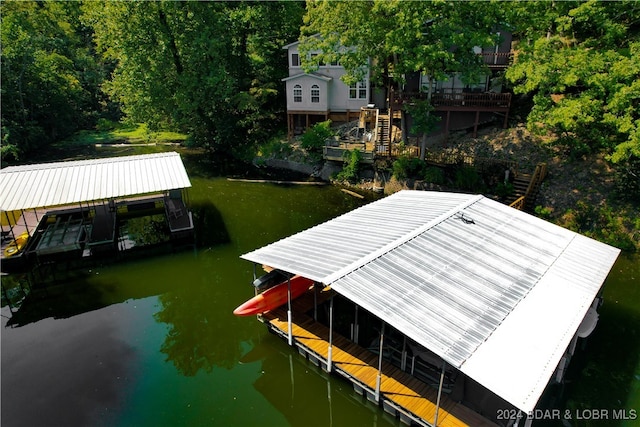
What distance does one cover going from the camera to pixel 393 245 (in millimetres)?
12680

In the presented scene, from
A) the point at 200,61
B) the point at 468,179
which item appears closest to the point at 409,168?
the point at 468,179

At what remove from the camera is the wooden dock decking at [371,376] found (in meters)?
10.6

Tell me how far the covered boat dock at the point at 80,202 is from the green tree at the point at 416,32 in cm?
1265

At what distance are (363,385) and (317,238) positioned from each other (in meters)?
4.89

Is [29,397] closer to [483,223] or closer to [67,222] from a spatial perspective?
[67,222]

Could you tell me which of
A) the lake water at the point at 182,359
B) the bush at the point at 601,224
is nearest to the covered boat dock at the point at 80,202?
the lake water at the point at 182,359

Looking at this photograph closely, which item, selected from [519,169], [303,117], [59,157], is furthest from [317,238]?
[59,157]

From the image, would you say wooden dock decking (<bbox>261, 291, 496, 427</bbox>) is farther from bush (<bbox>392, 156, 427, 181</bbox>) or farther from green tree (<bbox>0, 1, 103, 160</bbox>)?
green tree (<bbox>0, 1, 103, 160</bbox>)

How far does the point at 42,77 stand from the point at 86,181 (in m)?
27.0

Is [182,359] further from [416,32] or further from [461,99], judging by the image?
[461,99]

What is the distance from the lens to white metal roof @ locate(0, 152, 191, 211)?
1939cm

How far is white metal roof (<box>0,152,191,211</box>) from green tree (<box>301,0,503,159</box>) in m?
12.3

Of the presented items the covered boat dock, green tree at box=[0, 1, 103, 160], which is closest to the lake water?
the covered boat dock

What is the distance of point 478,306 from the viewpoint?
10828 mm
